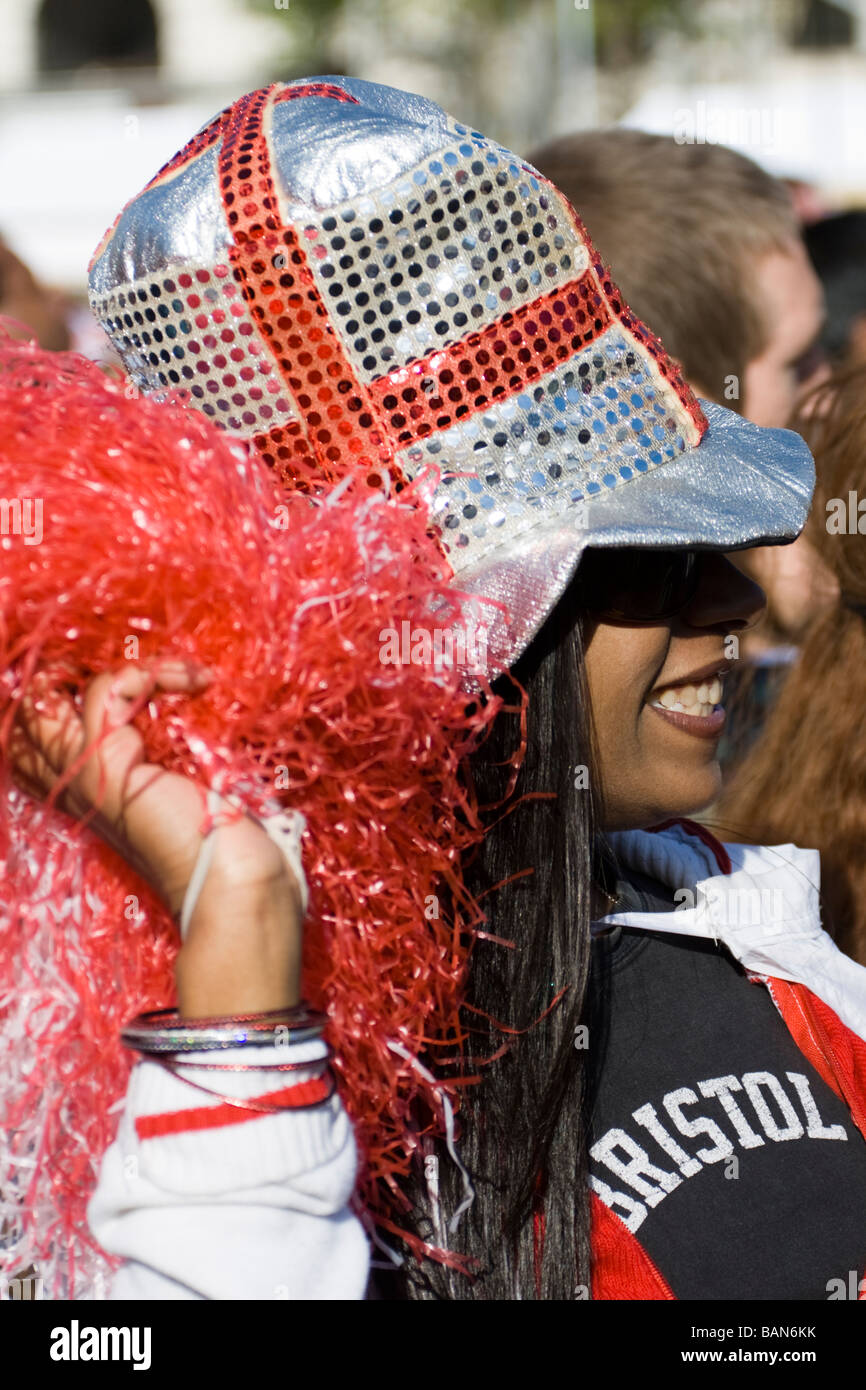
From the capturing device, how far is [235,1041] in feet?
3.58

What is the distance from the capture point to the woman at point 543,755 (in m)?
1.14

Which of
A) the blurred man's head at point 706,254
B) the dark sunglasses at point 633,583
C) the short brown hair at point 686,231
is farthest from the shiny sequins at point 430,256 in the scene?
the short brown hair at point 686,231

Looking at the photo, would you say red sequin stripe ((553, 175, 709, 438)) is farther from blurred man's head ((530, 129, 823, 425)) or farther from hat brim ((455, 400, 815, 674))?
blurred man's head ((530, 129, 823, 425))

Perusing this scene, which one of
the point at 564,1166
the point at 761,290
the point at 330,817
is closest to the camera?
the point at 330,817

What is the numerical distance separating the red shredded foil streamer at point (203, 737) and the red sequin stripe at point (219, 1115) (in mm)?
166

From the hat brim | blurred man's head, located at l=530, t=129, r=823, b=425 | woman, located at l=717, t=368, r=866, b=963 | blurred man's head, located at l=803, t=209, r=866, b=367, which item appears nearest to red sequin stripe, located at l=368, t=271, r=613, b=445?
the hat brim

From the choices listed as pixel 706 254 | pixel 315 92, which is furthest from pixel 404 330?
pixel 706 254

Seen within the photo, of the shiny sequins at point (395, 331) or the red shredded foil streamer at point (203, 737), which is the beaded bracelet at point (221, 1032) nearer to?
the red shredded foil streamer at point (203, 737)

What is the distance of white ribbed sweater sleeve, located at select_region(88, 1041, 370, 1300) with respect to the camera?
1.08 m

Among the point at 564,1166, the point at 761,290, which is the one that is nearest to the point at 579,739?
the point at 564,1166

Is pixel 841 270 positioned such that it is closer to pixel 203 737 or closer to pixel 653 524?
pixel 653 524

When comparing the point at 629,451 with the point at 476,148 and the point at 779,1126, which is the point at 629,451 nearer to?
the point at 476,148

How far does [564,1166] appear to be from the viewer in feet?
4.97
